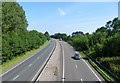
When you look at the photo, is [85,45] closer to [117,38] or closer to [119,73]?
[117,38]

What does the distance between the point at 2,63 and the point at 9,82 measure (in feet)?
65.2

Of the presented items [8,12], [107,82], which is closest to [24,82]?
A: [107,82]

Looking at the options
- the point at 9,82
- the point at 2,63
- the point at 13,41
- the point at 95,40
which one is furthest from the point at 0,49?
the point at 95,40

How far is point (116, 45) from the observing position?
194 ft

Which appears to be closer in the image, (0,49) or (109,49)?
(0,49)

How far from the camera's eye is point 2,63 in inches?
2098

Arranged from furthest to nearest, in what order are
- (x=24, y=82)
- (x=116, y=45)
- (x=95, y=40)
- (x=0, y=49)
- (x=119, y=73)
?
(x=95, y=40) < (x=116, y=45) < (x=0, y=49) < (x=119, y=73) < (x=24, y=82)

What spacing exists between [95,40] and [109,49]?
30510 mm

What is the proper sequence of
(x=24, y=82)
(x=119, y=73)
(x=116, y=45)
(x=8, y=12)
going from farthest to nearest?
(x=8, y=12) < (x=116, y=45) < (x=119, y=73) < (x=24, y=82)

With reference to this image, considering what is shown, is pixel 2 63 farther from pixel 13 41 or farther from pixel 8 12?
pixel 8 12

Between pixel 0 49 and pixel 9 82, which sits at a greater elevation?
pixel 0 49

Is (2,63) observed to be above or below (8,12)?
below

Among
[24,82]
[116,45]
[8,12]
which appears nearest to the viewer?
[24,82]

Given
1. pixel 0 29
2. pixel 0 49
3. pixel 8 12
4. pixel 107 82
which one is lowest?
pixel 107 82
